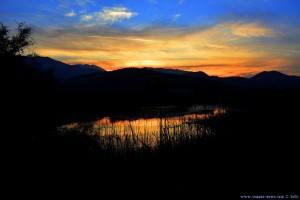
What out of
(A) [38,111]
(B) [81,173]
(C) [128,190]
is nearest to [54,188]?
(B) [81,173]

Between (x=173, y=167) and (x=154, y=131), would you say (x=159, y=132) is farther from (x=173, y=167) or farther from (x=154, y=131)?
(x=173, y=167)

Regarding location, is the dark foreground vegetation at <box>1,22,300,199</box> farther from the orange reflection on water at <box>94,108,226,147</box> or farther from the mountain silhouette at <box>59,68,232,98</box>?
the mountain silhouette at <box>59,68,232,98</box>

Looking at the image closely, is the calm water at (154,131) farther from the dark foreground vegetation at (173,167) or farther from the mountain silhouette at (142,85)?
the mountain silhouette at (142,85)

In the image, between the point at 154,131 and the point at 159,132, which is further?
the point at 154,131

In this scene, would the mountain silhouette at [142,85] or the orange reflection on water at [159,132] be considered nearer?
the orange reflection on water at [159,132]

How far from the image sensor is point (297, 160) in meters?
7.50

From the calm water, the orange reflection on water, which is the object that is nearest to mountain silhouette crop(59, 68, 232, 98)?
the calm water

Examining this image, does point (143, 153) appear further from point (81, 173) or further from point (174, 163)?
point (81, 173)

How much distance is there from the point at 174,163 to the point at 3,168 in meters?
6.58

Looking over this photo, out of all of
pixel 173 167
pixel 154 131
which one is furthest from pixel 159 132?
pixel 173 167

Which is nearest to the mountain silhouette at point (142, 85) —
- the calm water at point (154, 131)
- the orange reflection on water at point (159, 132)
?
the calm water at point (154, 131)

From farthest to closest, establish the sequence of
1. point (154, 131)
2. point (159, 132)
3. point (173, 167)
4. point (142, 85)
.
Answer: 1. point (142, 85)
2. point (154, 131)
3. point (159, 132)
4. point (173, 167)

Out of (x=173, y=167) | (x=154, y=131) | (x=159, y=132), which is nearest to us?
(x=173, y=167)

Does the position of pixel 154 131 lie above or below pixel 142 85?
below
